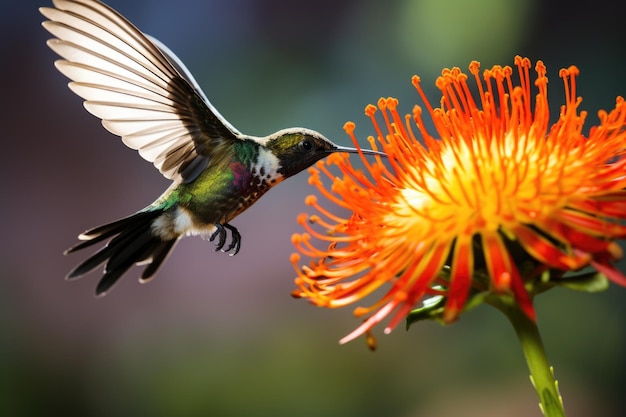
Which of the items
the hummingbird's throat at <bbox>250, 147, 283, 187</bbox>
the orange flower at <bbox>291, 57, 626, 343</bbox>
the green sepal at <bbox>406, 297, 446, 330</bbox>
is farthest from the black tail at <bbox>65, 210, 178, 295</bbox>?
the green sepal at <bbox>406, 297, 446, 330</bbox>

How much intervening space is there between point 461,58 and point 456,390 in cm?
110

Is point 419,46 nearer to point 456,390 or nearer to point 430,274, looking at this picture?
point 456,390

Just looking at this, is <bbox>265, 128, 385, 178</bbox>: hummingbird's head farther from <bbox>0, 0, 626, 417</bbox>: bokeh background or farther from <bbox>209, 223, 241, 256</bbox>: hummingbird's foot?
<bbox>0, 0, 626, 417</bbox>: bokeh background

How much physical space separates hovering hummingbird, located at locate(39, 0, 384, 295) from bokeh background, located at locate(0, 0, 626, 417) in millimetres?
1305

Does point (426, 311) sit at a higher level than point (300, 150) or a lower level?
lower

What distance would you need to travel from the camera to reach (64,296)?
86.8 inches

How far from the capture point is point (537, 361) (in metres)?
0.59

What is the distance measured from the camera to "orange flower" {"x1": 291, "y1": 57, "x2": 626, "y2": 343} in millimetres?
561

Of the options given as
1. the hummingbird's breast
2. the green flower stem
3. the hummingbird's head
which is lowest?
the green flower stem

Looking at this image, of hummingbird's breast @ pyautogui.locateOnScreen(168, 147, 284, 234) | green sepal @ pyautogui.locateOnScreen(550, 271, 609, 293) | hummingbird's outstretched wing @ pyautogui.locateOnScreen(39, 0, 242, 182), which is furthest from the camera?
hummingbird's breast @ pyautogui.locateOnScreen(168, 147, 284, 234)

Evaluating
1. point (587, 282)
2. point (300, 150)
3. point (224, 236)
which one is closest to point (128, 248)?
point (224, 236)

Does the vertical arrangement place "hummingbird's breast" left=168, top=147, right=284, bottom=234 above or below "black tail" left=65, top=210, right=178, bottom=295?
above

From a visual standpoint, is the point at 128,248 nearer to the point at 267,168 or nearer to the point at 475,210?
the point at 267,168

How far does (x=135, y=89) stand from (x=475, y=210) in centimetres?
48
